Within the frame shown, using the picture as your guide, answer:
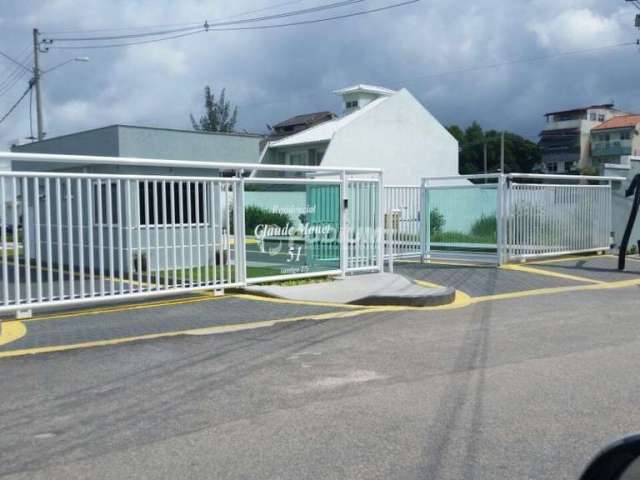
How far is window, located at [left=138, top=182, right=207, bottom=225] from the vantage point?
11.3 metres

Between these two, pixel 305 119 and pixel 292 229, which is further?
pixel 305 119

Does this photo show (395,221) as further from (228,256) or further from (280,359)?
(280,359)

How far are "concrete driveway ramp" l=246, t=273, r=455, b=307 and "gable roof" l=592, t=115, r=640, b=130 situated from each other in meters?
73.9

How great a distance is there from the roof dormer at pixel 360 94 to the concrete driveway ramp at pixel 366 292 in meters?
32.4

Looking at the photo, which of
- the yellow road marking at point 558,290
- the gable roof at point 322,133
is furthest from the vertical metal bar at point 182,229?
the gable roof at point 322,133

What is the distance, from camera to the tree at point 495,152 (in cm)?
8025

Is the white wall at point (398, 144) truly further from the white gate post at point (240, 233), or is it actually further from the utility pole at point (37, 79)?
the white gate post at point (240, 233)

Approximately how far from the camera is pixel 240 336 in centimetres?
888

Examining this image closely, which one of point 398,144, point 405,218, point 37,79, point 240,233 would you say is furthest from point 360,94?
point 240,233

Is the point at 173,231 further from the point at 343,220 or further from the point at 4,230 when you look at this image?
the point at 343,220

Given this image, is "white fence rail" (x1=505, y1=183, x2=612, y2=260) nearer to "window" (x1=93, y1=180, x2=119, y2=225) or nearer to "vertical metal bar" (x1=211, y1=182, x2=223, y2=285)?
"vertical metal bar" (x1=211, y1=182, x2=223, y2=285)

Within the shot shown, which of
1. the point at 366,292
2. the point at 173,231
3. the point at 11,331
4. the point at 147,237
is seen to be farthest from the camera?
the point at 366,292

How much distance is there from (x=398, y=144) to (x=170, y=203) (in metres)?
29.2

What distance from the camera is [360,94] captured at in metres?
44.7
